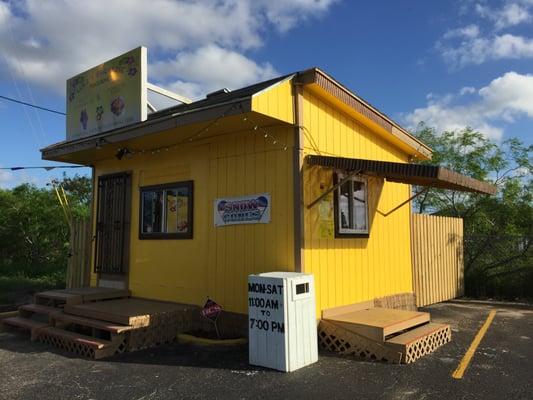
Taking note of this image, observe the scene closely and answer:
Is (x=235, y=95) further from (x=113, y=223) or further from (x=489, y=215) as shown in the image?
(x=489, y=215)

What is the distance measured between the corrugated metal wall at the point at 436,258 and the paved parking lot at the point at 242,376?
11.1 ft

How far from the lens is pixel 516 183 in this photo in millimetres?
14812

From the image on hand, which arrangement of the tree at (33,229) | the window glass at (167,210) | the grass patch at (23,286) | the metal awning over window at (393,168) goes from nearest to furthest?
the metal awning over window at (393,168), the window glass at (167,210), the grass patch at (23,286), the tree at (33,229)

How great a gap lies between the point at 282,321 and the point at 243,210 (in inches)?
83.0

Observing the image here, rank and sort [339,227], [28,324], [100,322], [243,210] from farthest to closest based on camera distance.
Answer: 1. [28,324]
2. [339,227]
3. [243,210]
4. [100,322]

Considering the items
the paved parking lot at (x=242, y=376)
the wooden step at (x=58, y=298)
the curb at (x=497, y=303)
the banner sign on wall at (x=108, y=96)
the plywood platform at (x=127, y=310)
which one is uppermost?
the banner sign on wall at (x=108, y=96)

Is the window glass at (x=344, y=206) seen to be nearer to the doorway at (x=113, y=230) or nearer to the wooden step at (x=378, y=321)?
the wooden step at (x=378, y=321)

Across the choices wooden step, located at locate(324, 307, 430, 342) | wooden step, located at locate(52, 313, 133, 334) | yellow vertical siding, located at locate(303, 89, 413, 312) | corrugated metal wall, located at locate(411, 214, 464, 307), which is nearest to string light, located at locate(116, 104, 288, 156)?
yellow vertical siding, located at locate(303, 89, 413, 312)

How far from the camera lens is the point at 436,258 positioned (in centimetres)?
1092

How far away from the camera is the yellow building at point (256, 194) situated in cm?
654

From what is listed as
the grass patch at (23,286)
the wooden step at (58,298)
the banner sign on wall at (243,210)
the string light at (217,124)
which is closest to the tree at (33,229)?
the grass patch at (23,286)

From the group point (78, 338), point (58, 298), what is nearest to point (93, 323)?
point (78, 338)

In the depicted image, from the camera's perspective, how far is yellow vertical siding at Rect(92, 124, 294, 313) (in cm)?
668

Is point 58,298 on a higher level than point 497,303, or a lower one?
higher
